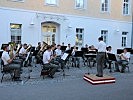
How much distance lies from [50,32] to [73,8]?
3.54 metres

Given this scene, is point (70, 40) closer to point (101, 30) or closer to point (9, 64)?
point (101, 30)

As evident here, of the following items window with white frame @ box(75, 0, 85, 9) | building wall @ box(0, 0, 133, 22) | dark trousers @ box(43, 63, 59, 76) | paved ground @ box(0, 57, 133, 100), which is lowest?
paved ground @ box(0, 57, 133, 100)

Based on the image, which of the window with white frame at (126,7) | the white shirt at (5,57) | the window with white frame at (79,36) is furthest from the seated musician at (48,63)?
the window with white frame at (126,7)

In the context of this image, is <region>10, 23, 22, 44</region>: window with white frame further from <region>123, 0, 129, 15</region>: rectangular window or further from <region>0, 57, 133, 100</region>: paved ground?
<region>123, 0, 129, 15</region>: rectangular window

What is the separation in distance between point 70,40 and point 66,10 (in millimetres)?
2975

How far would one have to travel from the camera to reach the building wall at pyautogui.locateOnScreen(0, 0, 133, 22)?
87.3ft

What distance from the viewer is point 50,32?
1151 inches

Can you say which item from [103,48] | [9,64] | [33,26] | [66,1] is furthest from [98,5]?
[9,64]

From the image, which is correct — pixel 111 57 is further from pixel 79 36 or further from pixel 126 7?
pixel 126 7

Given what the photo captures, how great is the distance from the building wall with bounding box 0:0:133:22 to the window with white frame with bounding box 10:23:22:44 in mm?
1664

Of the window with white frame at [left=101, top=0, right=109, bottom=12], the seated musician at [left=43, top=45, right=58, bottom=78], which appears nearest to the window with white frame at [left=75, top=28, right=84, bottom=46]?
the window with white frame at [left=101, top=0, right=109, bottom=12]

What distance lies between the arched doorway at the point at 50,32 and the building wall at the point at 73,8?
1.35 meters

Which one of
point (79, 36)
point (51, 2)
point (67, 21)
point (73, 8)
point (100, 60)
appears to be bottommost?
point (100, 60)

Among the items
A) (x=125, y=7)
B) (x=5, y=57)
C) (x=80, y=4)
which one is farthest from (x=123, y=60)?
(x=125, y=7)
